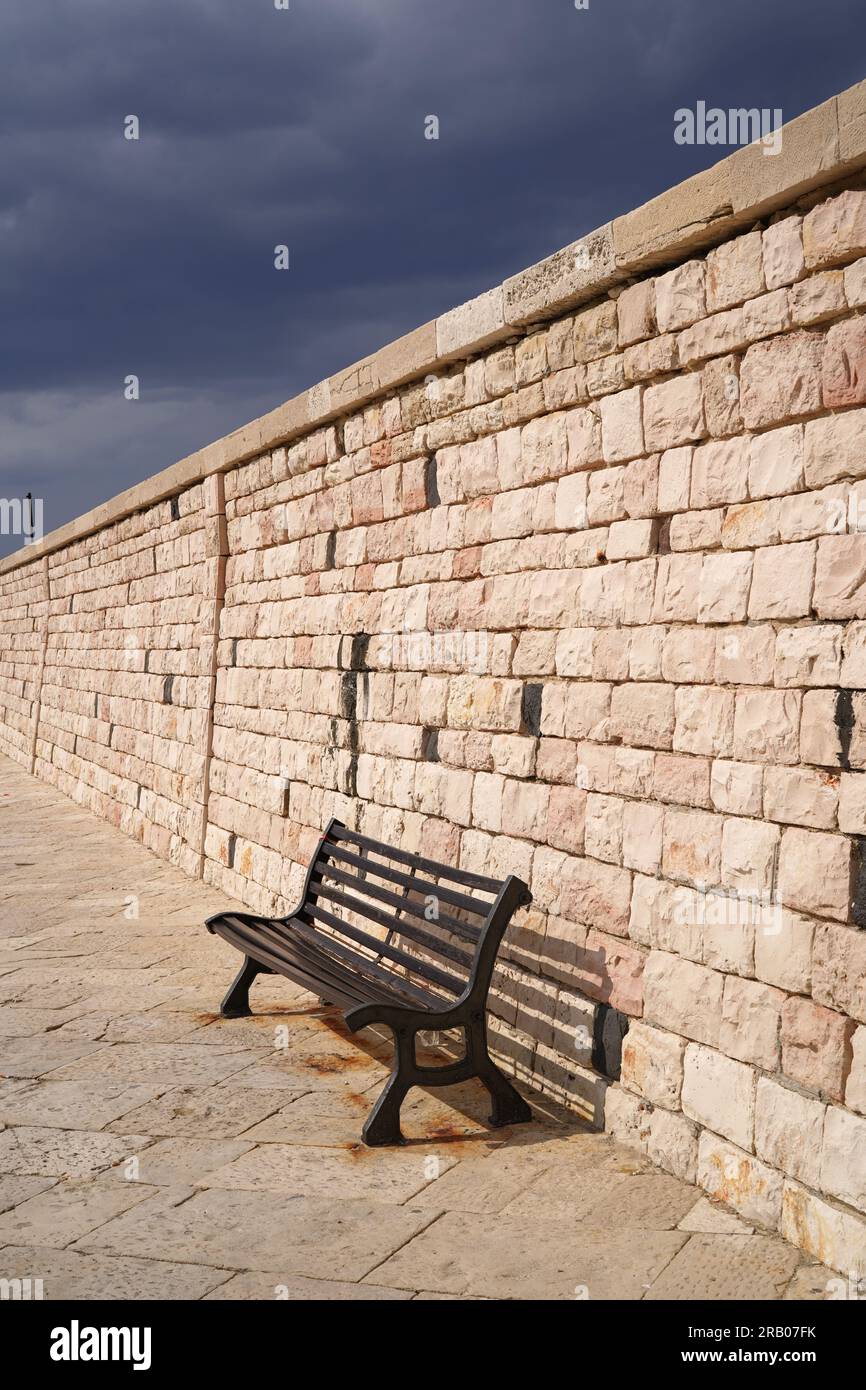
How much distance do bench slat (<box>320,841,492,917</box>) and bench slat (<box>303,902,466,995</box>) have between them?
0.22m

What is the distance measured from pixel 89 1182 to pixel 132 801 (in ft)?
23.0

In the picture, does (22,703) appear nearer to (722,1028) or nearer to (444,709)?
(444,709)

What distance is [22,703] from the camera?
56.3 feet


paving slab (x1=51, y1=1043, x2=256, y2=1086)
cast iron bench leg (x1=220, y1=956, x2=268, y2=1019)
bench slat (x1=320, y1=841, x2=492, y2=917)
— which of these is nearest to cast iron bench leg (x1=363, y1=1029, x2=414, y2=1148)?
bench slat (x1=320, y1=841, x2=492, y2=917)

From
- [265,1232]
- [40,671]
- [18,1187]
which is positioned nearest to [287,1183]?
[265,1232]

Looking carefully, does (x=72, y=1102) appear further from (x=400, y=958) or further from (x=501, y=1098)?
(x=501, y=1098)

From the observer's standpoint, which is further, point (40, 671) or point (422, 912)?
point (40, 671)

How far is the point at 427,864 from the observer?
464 cm

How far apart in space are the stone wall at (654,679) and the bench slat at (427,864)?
215 mm

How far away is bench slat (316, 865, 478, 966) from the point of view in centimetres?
427

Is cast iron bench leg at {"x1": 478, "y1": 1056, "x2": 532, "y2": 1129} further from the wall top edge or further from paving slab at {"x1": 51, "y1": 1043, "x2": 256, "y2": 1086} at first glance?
the wall top edge

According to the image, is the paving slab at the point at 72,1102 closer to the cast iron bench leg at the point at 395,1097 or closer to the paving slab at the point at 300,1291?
the cast iron bench leg at the point at 395,1097

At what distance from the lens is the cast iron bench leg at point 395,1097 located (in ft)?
12.6

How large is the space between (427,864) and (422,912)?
0.63 ft
